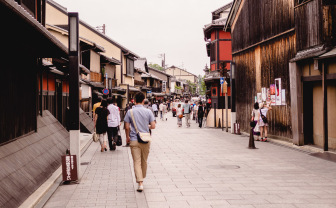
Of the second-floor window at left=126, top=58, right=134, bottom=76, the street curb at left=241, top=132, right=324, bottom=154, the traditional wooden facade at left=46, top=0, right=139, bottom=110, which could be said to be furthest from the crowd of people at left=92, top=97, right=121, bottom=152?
the second-floor window at left=126, top=58, right=134, bottom=76

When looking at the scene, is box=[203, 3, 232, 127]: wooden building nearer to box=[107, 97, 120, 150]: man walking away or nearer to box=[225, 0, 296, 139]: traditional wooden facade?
box=[225, 0, 296, 139]: traditional wooden facade

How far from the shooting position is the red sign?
25.5 ft

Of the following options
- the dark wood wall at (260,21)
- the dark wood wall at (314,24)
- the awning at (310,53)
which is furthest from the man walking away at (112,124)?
the dark wood wall at (260,21)

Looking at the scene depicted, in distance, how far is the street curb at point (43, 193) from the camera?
5.97 m

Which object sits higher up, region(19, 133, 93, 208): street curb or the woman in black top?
the woman in black top

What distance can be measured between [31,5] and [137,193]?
6.70 meters

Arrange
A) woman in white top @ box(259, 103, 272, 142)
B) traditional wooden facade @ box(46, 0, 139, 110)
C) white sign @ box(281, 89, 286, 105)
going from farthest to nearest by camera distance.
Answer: traditional wooden facade @ box(46, 0, 139, 110)
woman in white top @ box(259, 103, 272, 142)
white sign @ box(281, 89, 286, 105)

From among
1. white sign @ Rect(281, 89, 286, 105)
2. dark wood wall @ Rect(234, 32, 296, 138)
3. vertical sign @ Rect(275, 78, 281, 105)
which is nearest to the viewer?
dark wood wall @ Rect(234, 32, 296, 138)

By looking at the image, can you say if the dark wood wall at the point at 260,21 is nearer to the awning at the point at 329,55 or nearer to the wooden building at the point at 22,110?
the awning at the point at 329,55

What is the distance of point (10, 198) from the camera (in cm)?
552

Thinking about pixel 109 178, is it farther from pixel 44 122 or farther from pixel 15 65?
pixel 44 122

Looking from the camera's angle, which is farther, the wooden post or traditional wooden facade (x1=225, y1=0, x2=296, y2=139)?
traditional wooden facade (x1=225, y1=0, x2=296, y2=139)

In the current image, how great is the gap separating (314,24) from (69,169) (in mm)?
9280

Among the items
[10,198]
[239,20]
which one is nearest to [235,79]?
[239,20]
